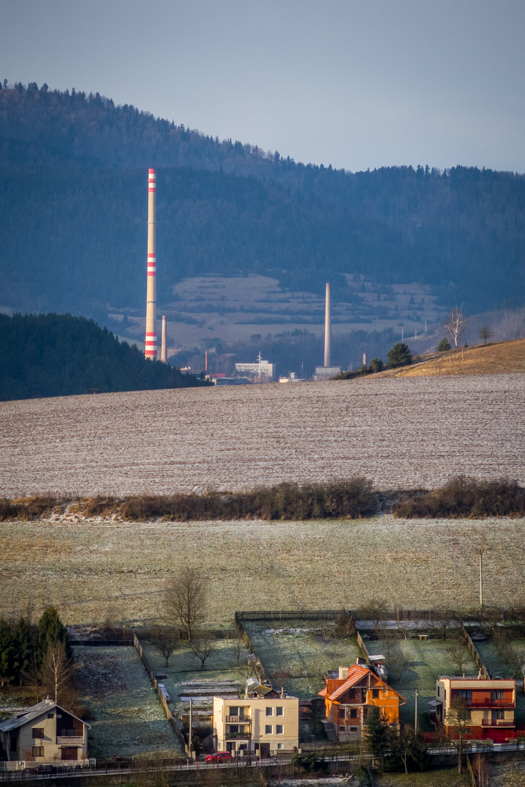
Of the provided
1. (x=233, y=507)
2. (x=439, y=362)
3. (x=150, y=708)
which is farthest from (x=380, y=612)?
(x=439, y=362)

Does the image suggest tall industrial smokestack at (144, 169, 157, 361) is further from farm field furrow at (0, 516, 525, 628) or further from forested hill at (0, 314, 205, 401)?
farm field furrow at (0, 516, 525, 628)

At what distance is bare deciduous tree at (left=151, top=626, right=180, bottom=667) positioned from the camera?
33.3m

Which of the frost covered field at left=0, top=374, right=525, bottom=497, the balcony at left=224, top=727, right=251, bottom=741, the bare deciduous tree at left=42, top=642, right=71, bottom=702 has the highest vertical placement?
the frost covered field at left=0, top=374, right=525, bottom=497

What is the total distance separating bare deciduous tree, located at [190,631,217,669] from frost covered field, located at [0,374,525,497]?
61.0 feet

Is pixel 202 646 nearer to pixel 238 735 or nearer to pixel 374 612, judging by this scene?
pixel 374 612

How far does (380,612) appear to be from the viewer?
36.6 m

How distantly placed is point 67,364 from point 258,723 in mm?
87573

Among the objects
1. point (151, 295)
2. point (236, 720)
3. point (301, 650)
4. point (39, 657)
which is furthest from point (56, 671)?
point (151, 295)

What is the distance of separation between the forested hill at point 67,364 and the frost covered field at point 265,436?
36900mm

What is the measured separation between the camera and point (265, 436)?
6116 centimetres

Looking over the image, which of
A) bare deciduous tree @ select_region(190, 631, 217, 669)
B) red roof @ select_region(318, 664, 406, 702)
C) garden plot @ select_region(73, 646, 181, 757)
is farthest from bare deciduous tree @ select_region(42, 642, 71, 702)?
red roof @ select_region(318, 664, 406, 702)

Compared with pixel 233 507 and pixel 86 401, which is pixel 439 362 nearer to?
pixel 86 401

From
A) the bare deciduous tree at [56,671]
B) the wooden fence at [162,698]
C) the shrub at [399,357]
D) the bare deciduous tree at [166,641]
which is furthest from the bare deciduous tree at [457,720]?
the shrub at [399,357]

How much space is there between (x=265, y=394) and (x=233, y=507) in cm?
1970
